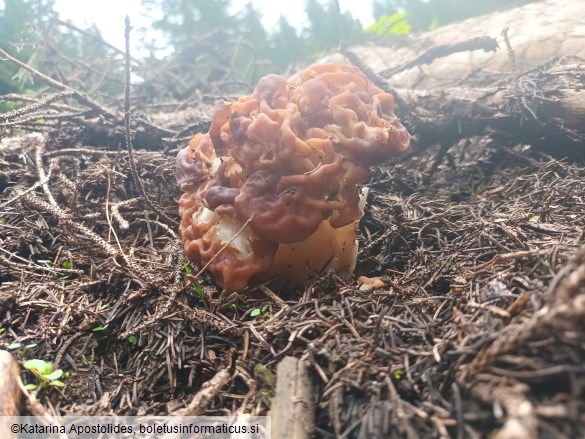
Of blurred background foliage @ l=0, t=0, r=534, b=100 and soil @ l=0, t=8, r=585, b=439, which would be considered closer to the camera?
soil @ l=0, t=8, r=585, b=439

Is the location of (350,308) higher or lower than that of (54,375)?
higher

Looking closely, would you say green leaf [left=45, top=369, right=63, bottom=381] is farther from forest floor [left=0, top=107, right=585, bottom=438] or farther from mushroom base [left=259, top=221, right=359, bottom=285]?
mushroom base [left=259, top=221, right=359, bottom=285]

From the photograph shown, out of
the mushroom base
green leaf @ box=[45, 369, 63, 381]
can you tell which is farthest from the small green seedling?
the mushroom base

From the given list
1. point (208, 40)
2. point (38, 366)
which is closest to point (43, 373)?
point (38, 366)

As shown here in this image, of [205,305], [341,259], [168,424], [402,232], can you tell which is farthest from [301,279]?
[168,424]

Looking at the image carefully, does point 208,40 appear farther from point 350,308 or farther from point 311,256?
point 350,308

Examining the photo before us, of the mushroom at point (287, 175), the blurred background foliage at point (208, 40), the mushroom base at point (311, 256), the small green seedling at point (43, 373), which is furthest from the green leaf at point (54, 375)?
the blurred background foliage at point (208, 40)
